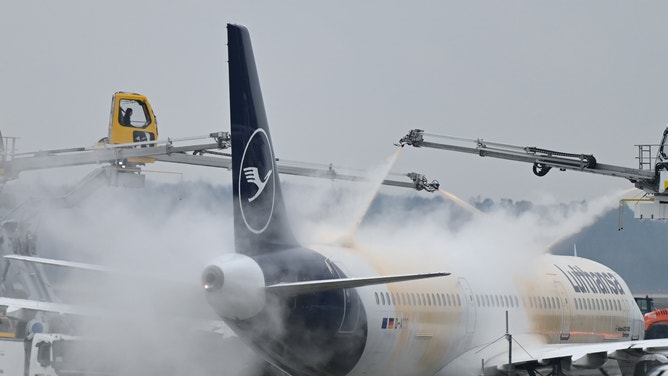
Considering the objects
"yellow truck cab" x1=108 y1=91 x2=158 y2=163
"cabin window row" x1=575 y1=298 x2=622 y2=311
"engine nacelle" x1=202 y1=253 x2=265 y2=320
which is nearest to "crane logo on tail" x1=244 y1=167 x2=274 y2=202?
"engine nacelle" x1=202 y1=253 x2=265 y2=320

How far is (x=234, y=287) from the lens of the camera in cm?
2417

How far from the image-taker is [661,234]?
3108 inches

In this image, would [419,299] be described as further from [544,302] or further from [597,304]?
[597,304]

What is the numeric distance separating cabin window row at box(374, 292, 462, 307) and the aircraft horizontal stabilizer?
3759 millimetres

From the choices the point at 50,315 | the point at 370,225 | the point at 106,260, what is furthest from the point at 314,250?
the point at 50,315

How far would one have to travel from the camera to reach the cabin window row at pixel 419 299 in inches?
1123

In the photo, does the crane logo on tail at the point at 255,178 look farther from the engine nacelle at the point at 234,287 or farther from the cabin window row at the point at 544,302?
the cabin window row at the point at 544,302

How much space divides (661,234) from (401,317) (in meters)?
53.6

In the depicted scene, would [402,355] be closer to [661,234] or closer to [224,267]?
[224,267]

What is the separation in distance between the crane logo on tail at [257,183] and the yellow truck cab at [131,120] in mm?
20831

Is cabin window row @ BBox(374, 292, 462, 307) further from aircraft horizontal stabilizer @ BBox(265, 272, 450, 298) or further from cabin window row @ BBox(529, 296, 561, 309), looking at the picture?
cabin window row @ BBox(529, 296, 561, 309)

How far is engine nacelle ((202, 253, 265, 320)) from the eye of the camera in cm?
2416

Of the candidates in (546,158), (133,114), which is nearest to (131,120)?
(133,114)

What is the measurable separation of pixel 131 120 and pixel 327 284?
2510 cm
